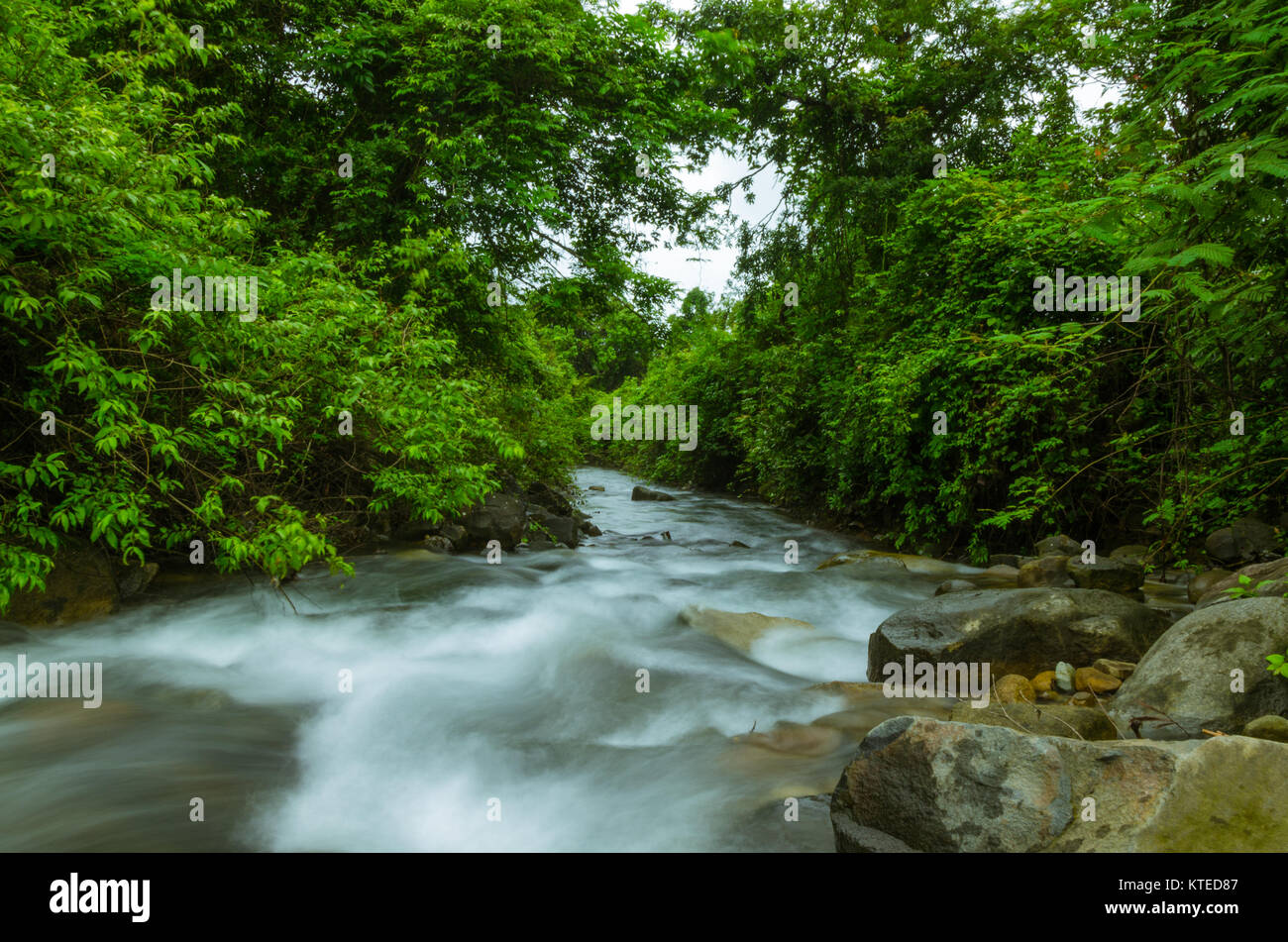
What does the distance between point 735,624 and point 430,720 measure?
3082mm

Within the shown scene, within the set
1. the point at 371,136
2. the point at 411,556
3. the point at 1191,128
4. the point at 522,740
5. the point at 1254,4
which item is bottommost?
the point at 522,740

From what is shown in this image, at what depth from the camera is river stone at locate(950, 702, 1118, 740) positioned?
3.96m

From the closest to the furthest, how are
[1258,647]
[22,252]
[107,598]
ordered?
[1258,647], [22,252], [107,598]

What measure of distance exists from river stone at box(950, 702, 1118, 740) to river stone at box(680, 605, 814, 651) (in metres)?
2.59

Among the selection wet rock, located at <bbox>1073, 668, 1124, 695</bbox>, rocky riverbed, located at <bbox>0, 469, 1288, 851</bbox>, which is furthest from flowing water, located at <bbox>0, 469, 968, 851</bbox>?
wet rock, located at <bbox>1073, 668, 1124, 695</bbox>

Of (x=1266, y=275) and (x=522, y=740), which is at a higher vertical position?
(x=1266, y=275)

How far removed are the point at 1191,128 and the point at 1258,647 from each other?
149 inches

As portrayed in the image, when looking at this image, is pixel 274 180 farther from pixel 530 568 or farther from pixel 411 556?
pixel 530 568

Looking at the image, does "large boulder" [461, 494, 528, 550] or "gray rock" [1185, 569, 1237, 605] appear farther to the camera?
"large boulder" [461, 494, 528, 550]

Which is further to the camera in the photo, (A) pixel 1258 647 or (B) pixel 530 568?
(B) pixel 530 568

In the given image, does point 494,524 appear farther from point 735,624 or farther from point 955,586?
point 955,586

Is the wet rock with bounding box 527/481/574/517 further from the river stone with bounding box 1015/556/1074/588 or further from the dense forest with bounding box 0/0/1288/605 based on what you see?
the river stone with bounding box 1015/556/1074/588

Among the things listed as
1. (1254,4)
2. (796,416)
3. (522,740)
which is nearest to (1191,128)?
(1254,4)

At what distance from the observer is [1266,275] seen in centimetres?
438
